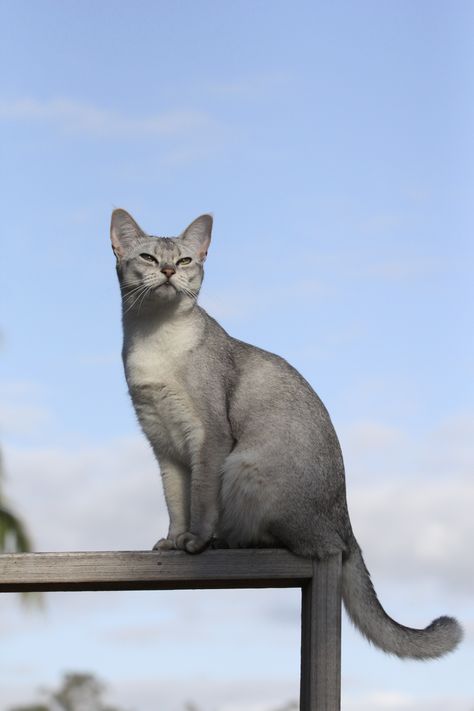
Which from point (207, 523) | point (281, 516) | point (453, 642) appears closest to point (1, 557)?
point (207, 523)

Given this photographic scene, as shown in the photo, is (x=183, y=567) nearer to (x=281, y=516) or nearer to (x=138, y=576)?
(x=138, y=576)

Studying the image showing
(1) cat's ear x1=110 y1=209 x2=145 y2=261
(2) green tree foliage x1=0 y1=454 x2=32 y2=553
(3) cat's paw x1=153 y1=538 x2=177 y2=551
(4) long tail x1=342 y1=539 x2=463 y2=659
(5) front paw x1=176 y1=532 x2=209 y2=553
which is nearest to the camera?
(5) front paw x1=176 y1=532 x2=209 y2=553

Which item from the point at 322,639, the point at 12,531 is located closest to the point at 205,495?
the point at 322,639

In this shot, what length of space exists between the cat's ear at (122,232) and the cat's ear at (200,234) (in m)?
0.22

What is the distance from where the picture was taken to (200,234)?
479 centimetres

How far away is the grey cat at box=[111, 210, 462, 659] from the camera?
4.23 metres

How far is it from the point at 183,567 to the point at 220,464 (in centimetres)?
49

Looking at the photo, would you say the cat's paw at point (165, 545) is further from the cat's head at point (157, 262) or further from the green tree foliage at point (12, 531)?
the green tree foliage at point (12, 531)

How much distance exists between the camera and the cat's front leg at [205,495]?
14.0 ft

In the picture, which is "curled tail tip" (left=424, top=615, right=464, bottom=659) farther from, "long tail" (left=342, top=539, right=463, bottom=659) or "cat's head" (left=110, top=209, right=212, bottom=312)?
"cat's head" (left=110, top=209, right=212, bottom=312)

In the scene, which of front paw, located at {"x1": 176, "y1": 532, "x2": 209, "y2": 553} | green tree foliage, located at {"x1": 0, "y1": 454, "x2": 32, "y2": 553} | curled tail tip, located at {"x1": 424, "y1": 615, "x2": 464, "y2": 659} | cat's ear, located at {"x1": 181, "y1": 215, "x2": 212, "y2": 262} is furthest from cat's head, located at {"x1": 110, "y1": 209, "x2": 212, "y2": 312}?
green tree foliage, located at {"x1": 0, "y1": 454, "x2": 32, "y2": 553}

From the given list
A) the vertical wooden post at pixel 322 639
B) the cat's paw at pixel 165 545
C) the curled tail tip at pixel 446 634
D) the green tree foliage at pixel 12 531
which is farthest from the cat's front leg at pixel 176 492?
the green tree foliage at pixel 12 531

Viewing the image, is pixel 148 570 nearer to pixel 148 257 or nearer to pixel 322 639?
pixel 322 639

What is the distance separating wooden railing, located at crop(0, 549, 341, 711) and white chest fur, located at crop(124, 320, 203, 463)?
0.56 meters
